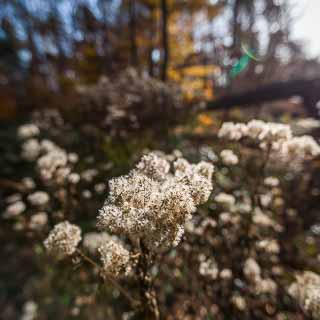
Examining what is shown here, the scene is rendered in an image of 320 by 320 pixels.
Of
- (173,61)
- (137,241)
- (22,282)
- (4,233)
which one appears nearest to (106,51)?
(173,61)

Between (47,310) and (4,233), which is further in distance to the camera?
(4,233)

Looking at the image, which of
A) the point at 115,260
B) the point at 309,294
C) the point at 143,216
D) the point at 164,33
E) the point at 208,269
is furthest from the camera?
the point at 164,33

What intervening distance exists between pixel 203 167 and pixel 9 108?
22.5 ft

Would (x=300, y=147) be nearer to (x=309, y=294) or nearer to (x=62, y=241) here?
(x=309, y=294)

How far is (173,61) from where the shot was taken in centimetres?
691

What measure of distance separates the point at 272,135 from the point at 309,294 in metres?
0.85

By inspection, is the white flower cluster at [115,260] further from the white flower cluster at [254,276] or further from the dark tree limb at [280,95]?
the dark tree limb at [280,95]

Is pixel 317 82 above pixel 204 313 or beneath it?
above

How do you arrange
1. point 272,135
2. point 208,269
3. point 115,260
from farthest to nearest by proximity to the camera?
point 208,269, point 272,135, point 115,260

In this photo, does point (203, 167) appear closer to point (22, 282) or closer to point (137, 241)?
point (137, 241)

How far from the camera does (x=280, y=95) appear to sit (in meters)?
4.20

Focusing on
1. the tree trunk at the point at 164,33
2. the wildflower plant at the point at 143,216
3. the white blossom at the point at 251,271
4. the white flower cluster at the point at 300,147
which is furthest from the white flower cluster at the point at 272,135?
the tree trunk at the point at 164,33

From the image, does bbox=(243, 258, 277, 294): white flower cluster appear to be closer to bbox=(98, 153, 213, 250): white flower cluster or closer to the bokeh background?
the bokeh background

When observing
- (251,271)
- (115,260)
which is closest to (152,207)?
(115,260)
